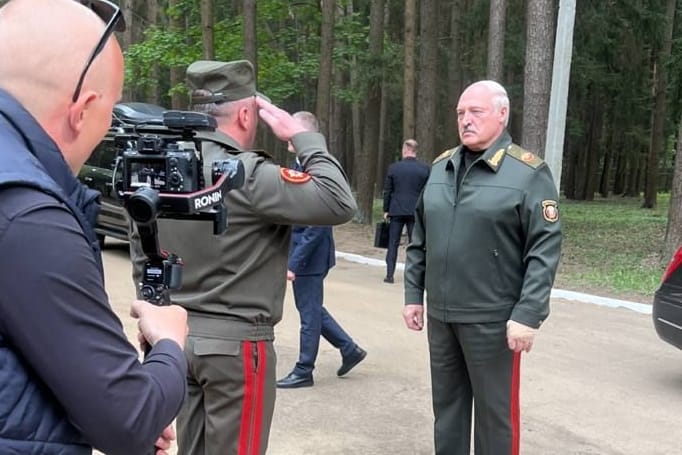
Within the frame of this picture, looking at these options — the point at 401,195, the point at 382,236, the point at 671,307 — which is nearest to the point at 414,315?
the point at 671,307

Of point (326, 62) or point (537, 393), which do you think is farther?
point (326, 62)

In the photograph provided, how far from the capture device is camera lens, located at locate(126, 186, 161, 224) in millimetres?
1579

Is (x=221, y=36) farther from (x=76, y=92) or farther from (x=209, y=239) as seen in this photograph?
(x=76, y=92)

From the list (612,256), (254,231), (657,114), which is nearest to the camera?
(254,231)

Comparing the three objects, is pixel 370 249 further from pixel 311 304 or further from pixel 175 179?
pixel 175 179

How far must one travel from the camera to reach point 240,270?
2.74 meters

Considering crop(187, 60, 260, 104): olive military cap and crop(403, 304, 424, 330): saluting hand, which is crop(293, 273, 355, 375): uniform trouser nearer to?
crop(403, 304, 424, 330): saluting hand

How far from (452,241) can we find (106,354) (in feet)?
8.55

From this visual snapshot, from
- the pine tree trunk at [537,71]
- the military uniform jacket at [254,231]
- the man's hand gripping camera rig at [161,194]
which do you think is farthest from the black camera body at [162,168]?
the pine tree trunk at [537,71]

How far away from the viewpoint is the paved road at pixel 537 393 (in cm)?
473

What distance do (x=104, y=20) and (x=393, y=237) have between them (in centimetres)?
932

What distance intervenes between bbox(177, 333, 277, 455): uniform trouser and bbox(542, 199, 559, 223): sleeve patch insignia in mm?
1514

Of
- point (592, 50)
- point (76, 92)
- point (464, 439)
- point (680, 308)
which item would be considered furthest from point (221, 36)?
point (76, 92)

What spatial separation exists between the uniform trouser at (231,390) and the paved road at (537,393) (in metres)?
1.87
